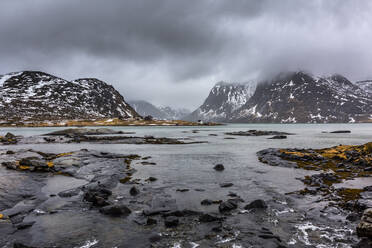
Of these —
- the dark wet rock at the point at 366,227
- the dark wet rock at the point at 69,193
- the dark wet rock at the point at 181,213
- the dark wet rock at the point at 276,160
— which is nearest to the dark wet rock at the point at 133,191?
the dark wet rock at the point at 69,193

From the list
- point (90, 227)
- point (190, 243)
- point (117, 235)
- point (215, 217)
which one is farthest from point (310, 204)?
point (90, 227)

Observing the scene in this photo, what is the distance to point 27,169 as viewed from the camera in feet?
99.8

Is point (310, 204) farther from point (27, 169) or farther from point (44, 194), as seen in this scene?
point (27, 169)

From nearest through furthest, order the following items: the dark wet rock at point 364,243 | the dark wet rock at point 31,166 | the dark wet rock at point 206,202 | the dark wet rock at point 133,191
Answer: the dark wet rock at point 364,243 → the dark wet rock at point 206,202 → the dark wet rock at point 133,191 → the dark wet rock at point 31,166

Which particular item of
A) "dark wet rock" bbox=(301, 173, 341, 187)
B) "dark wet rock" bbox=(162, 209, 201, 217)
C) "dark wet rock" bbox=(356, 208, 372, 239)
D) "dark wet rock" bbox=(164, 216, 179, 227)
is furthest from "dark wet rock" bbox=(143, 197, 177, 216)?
"dark wet rock" bbox=(301, 173, 341, 187)

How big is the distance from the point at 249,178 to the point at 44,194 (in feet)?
75.4

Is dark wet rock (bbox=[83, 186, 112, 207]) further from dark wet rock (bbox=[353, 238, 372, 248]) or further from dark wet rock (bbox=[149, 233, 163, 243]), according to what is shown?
dark wet rock (bbox=[353, 238, 372, 248])

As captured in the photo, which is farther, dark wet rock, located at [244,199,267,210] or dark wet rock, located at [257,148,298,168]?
dark wet rock, located at [257,148,298,168]

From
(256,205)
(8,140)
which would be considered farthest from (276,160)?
(8,140)

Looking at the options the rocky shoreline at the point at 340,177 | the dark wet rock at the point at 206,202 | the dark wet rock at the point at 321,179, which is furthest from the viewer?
the dark wet rock at the point at 321,179

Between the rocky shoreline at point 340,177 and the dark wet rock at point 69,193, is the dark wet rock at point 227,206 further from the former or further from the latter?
the dark wet rock at point 69,193

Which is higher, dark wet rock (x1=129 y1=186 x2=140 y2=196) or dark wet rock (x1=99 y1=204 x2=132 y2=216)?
dark wet rock (x1=99 y1=204 x2=132 y2=216)

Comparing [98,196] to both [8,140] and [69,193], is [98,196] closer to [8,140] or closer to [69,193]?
[69,193]

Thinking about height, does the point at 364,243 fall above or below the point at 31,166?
above
